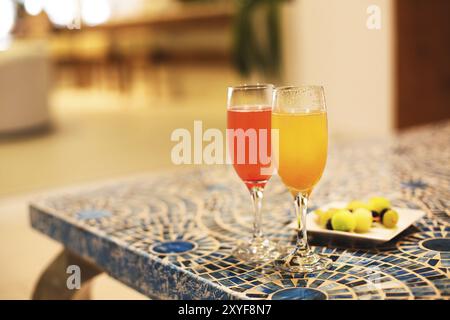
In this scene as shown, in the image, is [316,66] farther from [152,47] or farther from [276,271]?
[276,271]

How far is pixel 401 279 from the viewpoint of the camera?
2.43 ft

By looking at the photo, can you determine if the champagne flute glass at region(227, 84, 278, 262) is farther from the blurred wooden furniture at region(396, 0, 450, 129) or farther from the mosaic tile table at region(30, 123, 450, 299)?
the blurred wooden furniture at region(396, 0, 450, 129)

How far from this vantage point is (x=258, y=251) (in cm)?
87

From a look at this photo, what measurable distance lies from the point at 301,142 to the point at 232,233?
0.28 m

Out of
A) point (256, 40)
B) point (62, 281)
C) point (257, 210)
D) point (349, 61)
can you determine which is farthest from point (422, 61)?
point (257, 210)

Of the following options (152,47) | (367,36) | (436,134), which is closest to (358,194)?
(436,134)

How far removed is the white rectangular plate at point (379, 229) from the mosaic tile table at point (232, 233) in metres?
0.02

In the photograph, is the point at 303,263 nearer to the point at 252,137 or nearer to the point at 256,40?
the point at 252,137

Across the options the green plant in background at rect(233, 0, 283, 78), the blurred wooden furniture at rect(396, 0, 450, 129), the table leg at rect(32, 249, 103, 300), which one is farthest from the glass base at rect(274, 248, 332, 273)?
the green plant in background at rect(233, 0, 283, 78)

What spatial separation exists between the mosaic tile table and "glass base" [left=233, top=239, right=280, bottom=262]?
0.02 m

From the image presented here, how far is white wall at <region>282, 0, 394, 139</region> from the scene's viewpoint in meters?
4.57

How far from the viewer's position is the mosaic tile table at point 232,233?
2.47ft

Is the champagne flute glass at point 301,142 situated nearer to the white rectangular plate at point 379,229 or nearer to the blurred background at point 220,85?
the white rectangular plate at point 379,229

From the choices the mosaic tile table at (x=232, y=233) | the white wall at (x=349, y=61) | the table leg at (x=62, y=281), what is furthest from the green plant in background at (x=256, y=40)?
the table leg at (x=62, y=281)
